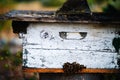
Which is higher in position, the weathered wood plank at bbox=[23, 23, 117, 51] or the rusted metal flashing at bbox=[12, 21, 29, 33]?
the rusted metal flashing at bbox=[12, 21, 29, 33]

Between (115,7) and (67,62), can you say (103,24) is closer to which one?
(67,62)

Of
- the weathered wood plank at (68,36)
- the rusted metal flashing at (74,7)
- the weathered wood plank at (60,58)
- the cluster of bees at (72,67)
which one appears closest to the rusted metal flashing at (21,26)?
the weathered wood plank at (68,36)

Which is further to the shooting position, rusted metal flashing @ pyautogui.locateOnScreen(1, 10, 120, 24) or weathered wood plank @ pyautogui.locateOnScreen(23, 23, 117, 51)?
weathered wood plank @ pyautogui.locateOnScreen(23, 23, 117, 51)

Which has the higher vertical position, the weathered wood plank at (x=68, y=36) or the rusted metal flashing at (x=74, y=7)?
the rusted metal flashing at (x=74, y=7)

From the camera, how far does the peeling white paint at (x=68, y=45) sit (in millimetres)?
5156

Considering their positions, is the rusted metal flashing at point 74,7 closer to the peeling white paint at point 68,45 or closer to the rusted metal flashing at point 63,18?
the rusted metal flashing at point 63,18

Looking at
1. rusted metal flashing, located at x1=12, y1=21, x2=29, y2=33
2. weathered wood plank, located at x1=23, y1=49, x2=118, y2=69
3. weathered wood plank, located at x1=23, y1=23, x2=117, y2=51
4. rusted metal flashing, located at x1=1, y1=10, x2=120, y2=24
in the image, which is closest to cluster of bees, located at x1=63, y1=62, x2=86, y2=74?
weathered wood plank, located at x1=23, y1=49, x2=118, y2=69

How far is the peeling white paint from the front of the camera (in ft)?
16.9

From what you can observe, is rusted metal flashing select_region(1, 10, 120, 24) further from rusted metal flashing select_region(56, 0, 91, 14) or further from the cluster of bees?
the cluster of bees

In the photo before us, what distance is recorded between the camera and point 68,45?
519 cm

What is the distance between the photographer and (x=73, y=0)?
5328mm

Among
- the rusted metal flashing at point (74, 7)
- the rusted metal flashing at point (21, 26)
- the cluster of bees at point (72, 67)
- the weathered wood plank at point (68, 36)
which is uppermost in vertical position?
the rusted metal flashing at point (74, 7)

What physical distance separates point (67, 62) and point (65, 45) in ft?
0.78

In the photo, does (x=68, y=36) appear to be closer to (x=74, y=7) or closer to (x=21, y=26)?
(x=74, y=7)
